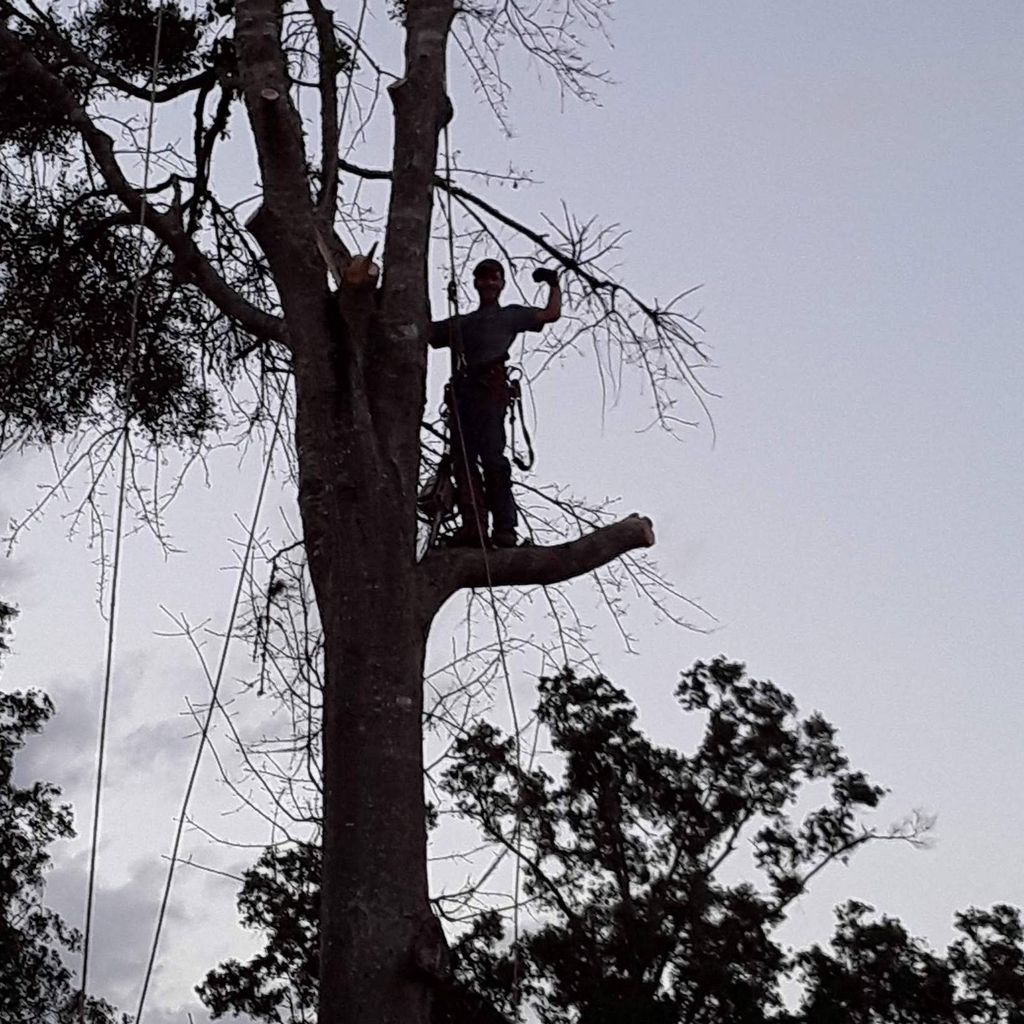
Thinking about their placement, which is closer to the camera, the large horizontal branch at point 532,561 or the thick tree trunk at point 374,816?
the thick tree trunk at point 374,816

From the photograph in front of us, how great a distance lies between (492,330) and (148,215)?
3.93 feet

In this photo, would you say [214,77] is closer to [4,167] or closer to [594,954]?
[4,167]

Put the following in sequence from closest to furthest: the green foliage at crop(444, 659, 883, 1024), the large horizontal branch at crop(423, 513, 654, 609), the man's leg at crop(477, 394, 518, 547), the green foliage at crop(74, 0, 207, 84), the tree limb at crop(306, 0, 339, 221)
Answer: the large horizontal branch at crop(423, 513, 654, 609) < the tree limb at crop(306, 0, 339, 221) < the man's leg at crop(477, 394, 518, 547) < the green foliage at crop(74, 0, 207, 84) < the green foliage at crop(444, 659, 883, 1024)

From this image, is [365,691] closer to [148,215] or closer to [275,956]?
[148,215]

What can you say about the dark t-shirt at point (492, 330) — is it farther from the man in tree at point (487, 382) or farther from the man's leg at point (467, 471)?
the man's leg at point (467, 471)

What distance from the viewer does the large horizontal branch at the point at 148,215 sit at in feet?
14.8

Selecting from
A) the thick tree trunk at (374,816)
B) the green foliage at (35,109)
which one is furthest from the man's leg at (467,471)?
the green foliage at (35,109)

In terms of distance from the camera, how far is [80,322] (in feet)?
20.0

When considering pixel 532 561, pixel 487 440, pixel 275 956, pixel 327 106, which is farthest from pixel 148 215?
pixel 275 956

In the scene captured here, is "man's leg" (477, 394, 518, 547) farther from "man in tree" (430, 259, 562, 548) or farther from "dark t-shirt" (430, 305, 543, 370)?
"dark t-shirt" (430, 305, 543, 370)

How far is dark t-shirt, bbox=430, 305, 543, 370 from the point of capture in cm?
517

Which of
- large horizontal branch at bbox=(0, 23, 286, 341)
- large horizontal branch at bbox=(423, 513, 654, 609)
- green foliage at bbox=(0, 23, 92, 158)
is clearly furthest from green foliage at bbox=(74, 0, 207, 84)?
large horizontal branch at bbox=(423, 513, 654, 609)

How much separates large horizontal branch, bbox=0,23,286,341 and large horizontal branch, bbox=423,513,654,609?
2.52 ft

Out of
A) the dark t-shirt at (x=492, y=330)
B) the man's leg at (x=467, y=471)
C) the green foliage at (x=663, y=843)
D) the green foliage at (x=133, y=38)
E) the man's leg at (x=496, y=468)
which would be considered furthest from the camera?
the green foliage at (x=663, y=843)
